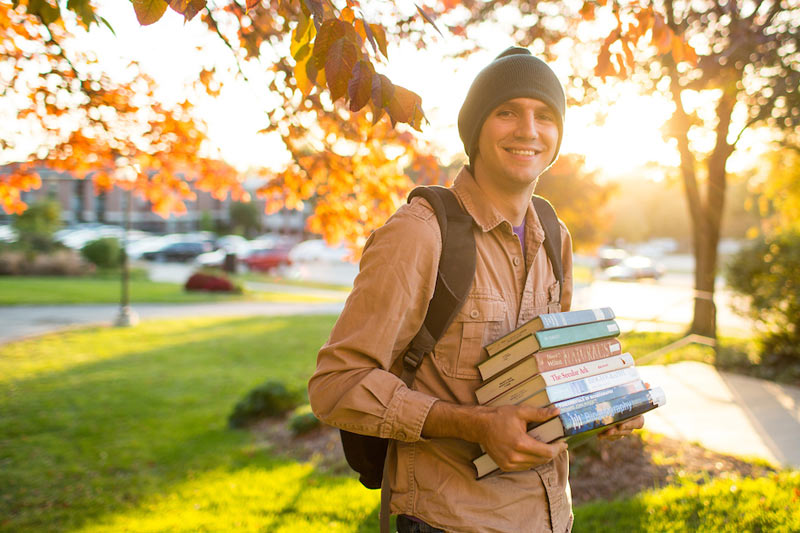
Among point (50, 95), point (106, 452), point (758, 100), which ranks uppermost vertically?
point (758, 100)

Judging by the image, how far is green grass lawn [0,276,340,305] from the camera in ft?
57.8

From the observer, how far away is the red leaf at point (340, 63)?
183 cm

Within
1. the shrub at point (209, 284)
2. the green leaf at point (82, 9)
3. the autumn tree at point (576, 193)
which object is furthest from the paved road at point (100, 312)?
the green leaf at point (82, 9)

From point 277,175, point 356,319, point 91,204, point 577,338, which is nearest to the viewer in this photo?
point 356,319

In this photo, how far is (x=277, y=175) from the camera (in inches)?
216

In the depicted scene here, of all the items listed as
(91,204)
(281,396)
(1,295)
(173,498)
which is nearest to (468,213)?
(173,498)

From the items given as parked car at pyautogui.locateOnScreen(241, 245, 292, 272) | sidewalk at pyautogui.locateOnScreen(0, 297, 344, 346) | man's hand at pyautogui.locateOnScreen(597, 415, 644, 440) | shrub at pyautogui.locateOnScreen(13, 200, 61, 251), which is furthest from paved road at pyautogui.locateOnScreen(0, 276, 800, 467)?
parked car at pyautogui.locateOnScreen(241, 245, 292, 272)

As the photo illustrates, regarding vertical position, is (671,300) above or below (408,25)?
below

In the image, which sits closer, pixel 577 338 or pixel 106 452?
pixel 577 338

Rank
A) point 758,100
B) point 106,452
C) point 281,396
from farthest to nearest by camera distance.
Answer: point 758,100 < point 281,396 < point 106,452

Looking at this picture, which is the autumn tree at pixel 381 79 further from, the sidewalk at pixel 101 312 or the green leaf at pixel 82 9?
the sidewalk at pixel 101 312

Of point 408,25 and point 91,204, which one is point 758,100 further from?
point 91,204

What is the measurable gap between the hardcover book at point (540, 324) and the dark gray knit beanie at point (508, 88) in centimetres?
56

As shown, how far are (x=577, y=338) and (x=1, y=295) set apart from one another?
2012 centimetres
